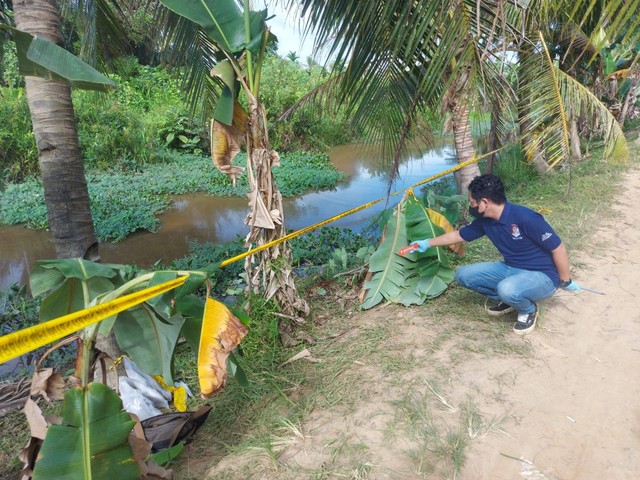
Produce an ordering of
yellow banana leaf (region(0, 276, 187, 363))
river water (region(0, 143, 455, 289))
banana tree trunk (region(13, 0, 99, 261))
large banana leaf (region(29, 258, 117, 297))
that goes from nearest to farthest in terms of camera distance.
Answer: yellow banana leaf (region(0, 276, 187, 363))
large banana leaf (region(29, 258, 117, 297))
banana tree trunk (region(13, 0, 99, 261))
river water (region(0, 143, 455, 289))

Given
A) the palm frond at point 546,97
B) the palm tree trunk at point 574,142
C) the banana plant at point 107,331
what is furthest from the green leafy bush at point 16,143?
the palm tree trunk at point 574,142

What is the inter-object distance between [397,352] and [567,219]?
330cm

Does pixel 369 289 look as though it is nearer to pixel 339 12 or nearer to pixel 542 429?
pixel 542 429

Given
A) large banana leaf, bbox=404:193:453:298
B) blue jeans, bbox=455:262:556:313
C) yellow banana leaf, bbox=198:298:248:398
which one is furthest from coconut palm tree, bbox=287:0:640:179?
yellow banana leaf, bbox=198:298:248:398

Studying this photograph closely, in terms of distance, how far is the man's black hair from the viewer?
2.78 meters

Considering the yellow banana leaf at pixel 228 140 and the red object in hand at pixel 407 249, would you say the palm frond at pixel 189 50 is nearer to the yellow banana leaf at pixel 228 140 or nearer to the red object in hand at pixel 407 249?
the yellow banana leaf at pixel 228 140

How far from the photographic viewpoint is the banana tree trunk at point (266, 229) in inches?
117

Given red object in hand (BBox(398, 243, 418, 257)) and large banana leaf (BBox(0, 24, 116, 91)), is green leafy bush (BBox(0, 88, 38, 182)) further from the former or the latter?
red object in hand (BBox(398, 243, 418, 257))

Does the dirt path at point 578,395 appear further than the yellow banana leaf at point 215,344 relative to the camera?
Yes

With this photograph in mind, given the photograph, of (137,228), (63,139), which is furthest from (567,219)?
(137,228)

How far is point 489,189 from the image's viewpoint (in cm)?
278

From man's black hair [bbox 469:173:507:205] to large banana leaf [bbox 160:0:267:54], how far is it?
1.58m

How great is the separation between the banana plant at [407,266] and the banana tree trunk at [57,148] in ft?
7.21

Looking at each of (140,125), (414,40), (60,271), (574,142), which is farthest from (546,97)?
(140,125)
